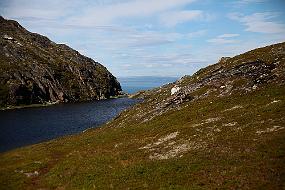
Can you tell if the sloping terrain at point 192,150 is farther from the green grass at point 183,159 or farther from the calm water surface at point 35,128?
the calm water surface at point 35,128

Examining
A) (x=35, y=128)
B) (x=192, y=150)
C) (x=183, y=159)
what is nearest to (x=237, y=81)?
(x=192, y=150)

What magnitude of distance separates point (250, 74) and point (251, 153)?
1781 inches

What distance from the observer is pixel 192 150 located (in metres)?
46.3

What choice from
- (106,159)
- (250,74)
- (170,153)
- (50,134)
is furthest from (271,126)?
(50,134)

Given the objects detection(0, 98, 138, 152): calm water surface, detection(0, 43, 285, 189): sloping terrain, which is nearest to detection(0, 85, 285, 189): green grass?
detection(0, 43, 285, 189): sloping terrain

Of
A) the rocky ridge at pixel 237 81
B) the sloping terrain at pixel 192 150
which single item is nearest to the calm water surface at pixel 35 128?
the sloping terrain at pixel 192 150

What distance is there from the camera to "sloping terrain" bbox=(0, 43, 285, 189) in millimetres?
36625

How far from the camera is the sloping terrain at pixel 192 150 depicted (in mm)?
36625

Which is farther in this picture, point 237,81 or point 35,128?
point 35,128

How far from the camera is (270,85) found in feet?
230

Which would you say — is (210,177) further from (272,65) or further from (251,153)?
(272,65)

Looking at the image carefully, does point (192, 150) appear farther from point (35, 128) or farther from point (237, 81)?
point (35, 128)

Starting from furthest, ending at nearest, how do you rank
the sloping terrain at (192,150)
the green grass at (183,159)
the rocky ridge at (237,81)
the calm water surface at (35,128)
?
the calm water surface at (35,128) → the rocky ridge at (237,81) → the sloping terrain at (192,150) → the green grass at (183,159)

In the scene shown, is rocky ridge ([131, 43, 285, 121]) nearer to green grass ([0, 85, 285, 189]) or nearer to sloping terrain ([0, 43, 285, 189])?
sloping terrain ([0, 43, 285, 189])
